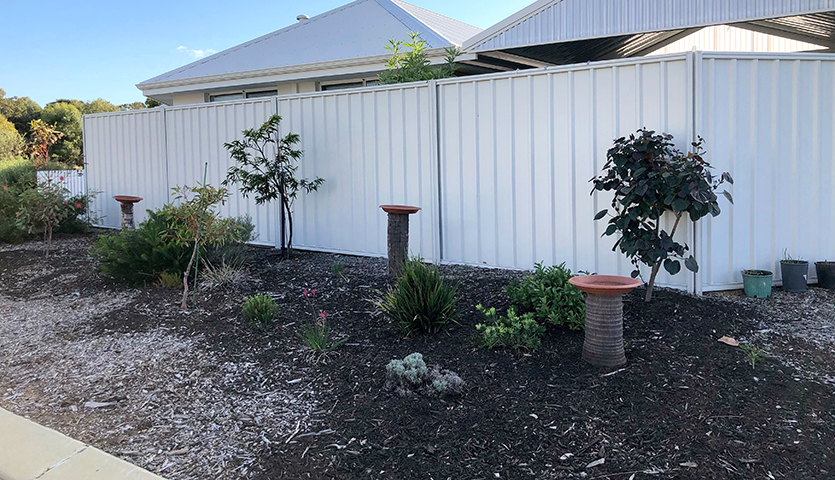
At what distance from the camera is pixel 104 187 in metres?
10.2

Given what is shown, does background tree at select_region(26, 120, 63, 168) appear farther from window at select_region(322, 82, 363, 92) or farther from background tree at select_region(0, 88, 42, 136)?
background tree at select_region(0, 88, 42, 136)

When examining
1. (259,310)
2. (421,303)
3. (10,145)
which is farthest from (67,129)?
(421,303)

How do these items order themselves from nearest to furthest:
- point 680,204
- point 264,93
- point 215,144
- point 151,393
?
point 151,393
point 680,204
point 215,144
point 264,93

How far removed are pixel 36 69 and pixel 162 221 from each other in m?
21.3

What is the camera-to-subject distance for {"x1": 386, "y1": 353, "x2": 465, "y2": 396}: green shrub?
3.29 meters

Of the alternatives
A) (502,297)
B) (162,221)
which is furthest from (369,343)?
(162,221)

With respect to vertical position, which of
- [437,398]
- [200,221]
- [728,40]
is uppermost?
[728,40]

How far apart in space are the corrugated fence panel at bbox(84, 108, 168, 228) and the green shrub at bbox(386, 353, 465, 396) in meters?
6.93

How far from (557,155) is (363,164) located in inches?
93.5

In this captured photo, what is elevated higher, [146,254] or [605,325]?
[146,254]

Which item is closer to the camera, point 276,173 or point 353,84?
point 276,173

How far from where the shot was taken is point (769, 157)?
16.5 feet

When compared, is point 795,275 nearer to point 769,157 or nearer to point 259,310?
point 769,157

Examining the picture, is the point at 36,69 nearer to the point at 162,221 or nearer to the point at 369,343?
the point at 162,221
